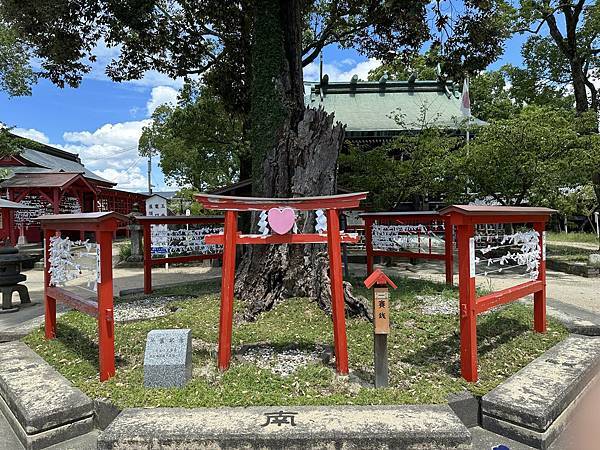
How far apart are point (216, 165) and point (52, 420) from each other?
2224cm

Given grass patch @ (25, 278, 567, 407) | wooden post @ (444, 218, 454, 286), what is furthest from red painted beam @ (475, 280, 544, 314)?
wooden post @ (444, 218, 454, 286)

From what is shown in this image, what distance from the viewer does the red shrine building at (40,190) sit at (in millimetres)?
20672

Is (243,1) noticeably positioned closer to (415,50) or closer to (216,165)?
(415,50)

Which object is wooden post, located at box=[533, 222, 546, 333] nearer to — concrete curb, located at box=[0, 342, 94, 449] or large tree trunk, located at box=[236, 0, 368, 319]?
large tree trunk, located at box=[236, 0, 368, 319]

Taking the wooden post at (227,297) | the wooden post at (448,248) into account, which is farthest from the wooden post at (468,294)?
the wooden post at (448,248)

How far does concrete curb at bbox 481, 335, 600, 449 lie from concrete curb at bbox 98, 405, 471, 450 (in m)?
0.48

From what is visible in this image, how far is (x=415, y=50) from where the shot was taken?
11.9 meters

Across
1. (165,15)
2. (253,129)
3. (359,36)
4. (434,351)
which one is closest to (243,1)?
(165,15)

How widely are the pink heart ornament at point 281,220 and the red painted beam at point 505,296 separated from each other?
1.93m

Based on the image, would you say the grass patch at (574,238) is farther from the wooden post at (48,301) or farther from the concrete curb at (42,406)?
the concrete curb at (42,406)

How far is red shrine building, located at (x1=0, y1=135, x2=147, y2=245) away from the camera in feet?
67.8

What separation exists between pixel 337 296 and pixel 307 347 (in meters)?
1.00

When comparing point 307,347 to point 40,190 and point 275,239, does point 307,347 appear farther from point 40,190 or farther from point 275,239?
point 40,190

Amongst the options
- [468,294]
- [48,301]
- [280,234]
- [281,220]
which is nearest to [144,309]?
[48,301]
